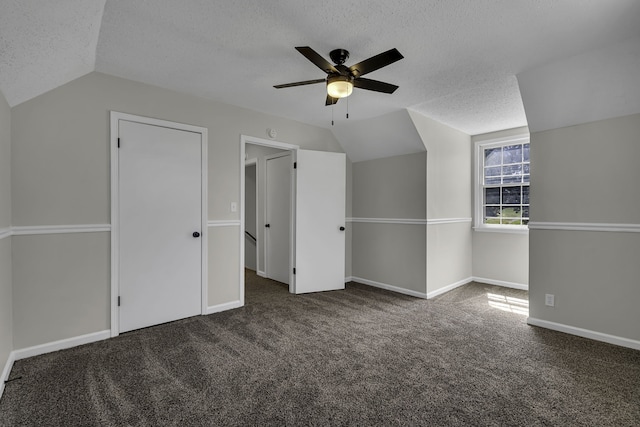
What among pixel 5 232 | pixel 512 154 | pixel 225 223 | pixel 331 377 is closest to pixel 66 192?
pixel 5 232

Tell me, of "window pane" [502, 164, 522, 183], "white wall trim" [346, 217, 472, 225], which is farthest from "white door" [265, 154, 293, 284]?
"window pane" [502, 164, 522, 183]

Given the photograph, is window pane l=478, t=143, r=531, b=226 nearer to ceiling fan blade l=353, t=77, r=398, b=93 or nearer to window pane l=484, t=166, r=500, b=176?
window pane l=484, t=166, r=500, b=176

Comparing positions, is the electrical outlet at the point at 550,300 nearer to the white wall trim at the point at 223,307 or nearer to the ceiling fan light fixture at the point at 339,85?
the ceiling fan light fixture at the point at 339,85

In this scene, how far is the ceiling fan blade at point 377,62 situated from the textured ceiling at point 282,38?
0.23 metres

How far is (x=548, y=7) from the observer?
1.85 m

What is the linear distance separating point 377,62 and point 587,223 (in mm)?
2478

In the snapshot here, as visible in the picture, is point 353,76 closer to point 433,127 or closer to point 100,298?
point 433,127

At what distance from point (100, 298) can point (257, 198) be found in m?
2.97

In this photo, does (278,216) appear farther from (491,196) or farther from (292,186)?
(491,196)

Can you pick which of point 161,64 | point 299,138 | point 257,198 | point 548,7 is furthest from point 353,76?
point 257,198

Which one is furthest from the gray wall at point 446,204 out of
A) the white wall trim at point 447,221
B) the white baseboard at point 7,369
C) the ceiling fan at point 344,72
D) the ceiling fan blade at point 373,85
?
the white baseboard at point 7,369

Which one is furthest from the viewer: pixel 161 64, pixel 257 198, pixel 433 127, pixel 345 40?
Result: pixel 257 198

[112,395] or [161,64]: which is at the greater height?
[161,64]

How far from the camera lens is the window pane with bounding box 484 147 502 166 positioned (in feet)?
15.6
